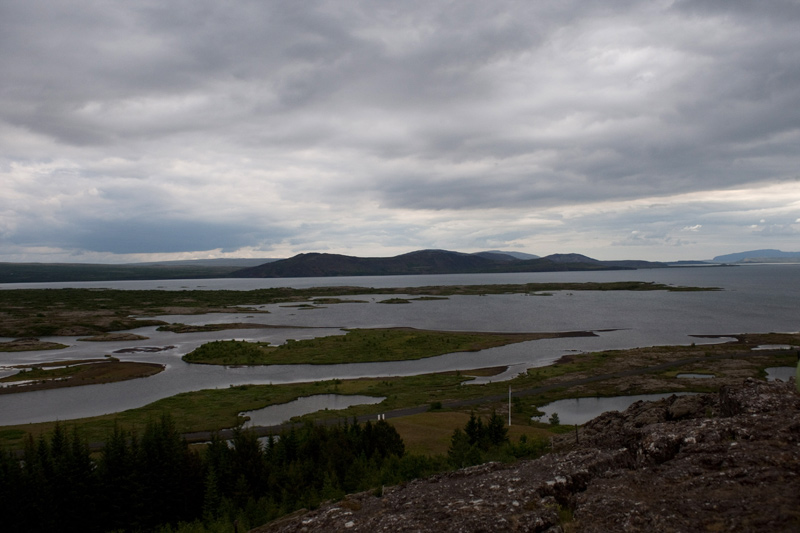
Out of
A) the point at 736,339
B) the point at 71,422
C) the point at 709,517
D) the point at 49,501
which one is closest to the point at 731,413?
the point at 709,517

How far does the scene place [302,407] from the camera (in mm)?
52156

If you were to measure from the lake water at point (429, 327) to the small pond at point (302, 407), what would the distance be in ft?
39.6

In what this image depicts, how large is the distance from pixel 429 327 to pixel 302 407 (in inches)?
2552

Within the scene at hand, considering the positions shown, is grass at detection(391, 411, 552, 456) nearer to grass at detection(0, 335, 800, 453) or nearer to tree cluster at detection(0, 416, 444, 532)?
grass at detection(0, 335, 800, 453)

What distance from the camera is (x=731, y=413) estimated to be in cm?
1565

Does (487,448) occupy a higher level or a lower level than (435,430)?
higher

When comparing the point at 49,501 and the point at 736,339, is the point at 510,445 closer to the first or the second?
the point at 49,501

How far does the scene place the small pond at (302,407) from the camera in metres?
47.7

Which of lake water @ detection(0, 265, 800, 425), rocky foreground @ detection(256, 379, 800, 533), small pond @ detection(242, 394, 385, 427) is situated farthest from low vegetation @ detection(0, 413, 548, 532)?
lake water @ detection(0, 265, 800, 425)

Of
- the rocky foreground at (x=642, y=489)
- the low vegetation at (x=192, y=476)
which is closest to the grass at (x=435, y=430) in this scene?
the low vegetation at (x=192, y=476)

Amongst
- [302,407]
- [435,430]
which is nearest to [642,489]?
[435,430]

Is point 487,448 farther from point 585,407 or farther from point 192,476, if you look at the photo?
point 585,407

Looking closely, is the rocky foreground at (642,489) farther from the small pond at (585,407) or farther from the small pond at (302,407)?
the small pond at (302,407)

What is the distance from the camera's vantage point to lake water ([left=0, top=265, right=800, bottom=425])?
198 feet
